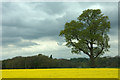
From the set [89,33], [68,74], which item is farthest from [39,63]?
[68,74]

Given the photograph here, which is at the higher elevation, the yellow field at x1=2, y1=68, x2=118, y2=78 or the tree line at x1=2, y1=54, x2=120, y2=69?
the yellow field at x1=2, y1=68, x2=118, y2=78

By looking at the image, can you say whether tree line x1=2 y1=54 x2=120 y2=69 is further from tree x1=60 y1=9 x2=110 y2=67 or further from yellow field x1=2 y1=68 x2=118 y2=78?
yellow field x1=2 y1=68 x2=118 y2=78

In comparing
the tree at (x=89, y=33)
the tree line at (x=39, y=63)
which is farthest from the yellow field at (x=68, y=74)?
the tree at (x=89, y=33)

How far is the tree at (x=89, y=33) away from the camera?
21.5 m

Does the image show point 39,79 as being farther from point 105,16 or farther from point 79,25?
point 105,16

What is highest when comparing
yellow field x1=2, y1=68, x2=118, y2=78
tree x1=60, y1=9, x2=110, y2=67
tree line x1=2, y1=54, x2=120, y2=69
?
tree x1=60, y1=9, x2=110, y2=67

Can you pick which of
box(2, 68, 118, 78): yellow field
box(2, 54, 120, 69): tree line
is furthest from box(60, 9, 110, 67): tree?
box(2, 68, 118, 78): yellow field

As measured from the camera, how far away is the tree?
21.5 m

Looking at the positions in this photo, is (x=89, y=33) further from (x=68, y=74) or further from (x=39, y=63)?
Answer: (x=68, y=74)

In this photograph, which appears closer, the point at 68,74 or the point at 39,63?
the point at 68,74

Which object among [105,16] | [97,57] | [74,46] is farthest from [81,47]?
[105,16]

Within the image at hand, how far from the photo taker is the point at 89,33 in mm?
21641

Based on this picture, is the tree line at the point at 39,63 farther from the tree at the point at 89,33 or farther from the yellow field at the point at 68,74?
the yellow field at the point at 68,74

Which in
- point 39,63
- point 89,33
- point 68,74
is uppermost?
point 89,33
